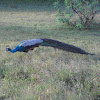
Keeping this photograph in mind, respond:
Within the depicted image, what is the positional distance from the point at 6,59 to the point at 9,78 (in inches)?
48.6

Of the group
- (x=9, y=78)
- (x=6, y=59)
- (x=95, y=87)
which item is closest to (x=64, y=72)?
(x=95, y=87)

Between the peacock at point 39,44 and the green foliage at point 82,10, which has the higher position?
the green foliage at point 82,10

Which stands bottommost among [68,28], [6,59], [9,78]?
[9,78]

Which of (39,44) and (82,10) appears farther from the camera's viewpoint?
(82,10)

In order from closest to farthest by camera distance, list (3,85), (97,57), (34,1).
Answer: (3,85) → (97,57) → (34,1)

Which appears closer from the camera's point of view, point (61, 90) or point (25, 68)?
point (61, 90)

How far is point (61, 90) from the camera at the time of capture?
2.78m

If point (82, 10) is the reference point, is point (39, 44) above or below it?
below

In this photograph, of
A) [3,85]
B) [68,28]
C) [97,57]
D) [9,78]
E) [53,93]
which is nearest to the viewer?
[53,93]

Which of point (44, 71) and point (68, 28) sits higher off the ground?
point (68, 28)

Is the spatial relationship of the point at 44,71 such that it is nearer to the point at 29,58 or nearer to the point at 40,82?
the point at 40,82

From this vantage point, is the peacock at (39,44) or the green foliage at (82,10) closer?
the peacock at (39,44)

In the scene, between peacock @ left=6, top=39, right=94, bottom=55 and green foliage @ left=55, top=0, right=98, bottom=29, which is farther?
green foliage @ left=55, top=0, right=98, bottom=29

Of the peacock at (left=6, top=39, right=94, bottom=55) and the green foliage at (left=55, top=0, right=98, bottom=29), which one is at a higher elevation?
the green foliage at (left=55, top=0, right=98, bottom=29)
